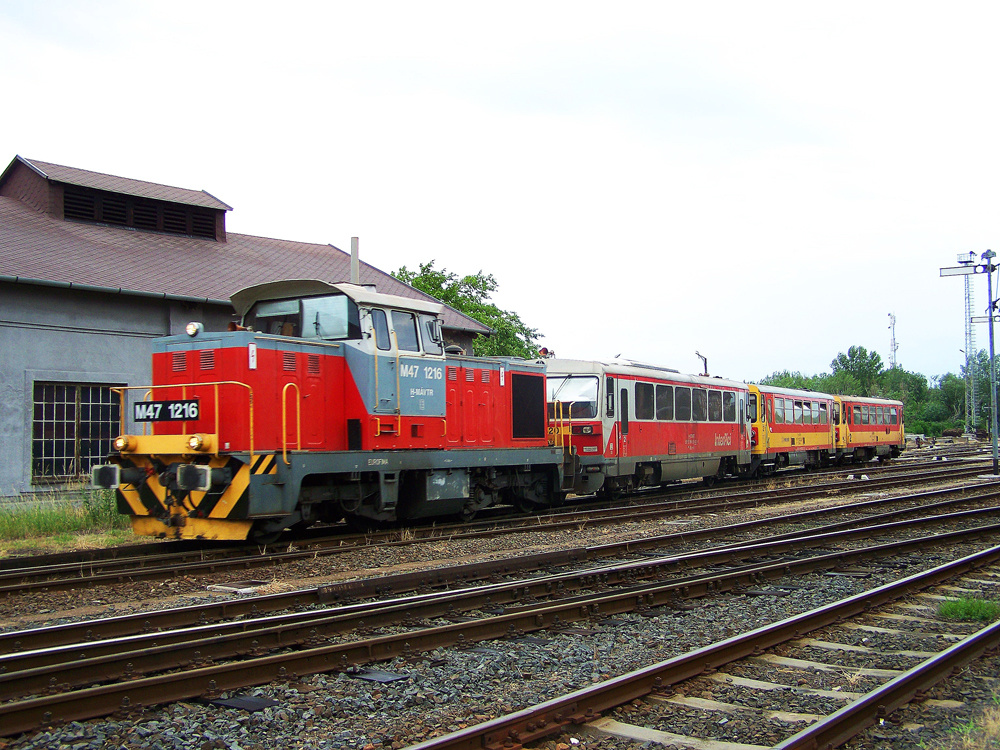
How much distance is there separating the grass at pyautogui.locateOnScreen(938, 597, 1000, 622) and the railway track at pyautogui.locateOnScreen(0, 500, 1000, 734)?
1.88 metres

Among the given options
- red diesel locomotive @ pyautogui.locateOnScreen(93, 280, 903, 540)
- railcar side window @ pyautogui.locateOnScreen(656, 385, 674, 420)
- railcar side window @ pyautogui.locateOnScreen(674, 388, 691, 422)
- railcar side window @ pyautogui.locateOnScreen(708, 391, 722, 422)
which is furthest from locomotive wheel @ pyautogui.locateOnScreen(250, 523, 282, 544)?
railcar side window @ pyautogui.locateOnScreen(708, 391, 722, 422)

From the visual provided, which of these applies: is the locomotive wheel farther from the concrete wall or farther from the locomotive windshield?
the concrete wall

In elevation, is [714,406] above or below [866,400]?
below

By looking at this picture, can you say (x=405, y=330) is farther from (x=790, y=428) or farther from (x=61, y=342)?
(x=790, y=428)

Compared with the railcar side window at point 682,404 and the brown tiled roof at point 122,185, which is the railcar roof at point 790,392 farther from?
the brown tiled roof at point 122,185

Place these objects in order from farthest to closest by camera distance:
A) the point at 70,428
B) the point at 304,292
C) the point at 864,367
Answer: the point at 864,367 → the point at 70,428 → the point at 304,292

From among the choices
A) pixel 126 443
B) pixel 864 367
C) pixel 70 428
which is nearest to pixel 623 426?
pixel 126 443

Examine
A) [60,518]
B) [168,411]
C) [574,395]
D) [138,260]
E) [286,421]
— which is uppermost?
[138,260]

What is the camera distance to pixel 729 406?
923 inches

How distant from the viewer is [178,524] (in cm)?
1016

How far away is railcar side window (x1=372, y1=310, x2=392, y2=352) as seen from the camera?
11.6 meters

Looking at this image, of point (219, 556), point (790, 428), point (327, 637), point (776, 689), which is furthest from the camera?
point (790, 428)

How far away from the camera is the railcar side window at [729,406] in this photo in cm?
2312

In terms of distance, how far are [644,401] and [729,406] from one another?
5300 millimetres
